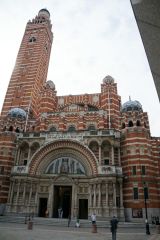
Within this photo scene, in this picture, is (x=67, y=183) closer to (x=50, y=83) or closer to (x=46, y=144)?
(x=46, y=144)

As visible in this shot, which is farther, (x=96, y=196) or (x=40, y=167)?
(x=40, y=167)

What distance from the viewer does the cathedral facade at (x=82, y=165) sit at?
91.1 feet

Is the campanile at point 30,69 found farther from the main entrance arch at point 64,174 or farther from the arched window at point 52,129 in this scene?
the main entrance arch at point 64,174

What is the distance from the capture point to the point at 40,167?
30.8m

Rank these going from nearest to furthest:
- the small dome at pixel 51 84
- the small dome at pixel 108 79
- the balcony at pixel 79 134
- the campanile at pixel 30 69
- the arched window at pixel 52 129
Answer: the balcony at pixel 79 134
the arched window at pixel 52 129
the small dome at pixel 108 79
the small dome at pixel 51 84
the campanile at pixel 30 69

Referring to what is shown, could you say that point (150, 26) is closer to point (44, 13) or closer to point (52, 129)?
point (52, 129)

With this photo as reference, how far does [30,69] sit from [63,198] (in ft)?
102

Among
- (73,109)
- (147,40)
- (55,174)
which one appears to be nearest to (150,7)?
(147,40)

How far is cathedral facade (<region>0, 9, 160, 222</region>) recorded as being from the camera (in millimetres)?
27766

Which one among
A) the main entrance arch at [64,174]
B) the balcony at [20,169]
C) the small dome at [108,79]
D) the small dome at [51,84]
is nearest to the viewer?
the main entrance arch at [64,174]

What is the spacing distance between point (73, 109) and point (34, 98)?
1188 cm

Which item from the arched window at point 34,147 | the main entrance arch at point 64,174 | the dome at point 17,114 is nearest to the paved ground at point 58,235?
the main entrance arch at point 64,174

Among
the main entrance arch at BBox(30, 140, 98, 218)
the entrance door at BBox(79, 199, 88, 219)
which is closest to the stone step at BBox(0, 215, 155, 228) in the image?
the main entrance arch at BBox(30, 140, 98, 218)

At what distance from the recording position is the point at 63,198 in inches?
1240
